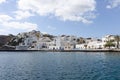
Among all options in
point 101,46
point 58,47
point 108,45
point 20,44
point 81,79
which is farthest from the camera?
point 20,44

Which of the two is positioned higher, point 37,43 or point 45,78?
point 37,43

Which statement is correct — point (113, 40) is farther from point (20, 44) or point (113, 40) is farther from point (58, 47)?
point (20, 44)

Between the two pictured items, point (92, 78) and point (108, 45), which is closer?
point (92, 78)

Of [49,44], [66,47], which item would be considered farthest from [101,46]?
[49,44]

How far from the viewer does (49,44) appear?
180625 millimetres

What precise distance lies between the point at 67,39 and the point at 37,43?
74.4 feet

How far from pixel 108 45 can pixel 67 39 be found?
51974mm

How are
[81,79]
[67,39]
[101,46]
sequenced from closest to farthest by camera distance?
[81,79], [101,46], [67,39]

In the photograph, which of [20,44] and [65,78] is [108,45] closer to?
[20,44]

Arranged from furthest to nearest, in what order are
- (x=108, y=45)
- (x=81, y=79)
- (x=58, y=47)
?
(x=58, y=47)
(x=108, y=45)
(x=81, y=79)

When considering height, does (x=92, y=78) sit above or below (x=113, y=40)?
below

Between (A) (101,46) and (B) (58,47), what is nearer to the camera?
(A) (101,46)

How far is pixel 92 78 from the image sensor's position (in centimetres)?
2989

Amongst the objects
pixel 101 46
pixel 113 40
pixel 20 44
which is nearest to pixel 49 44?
pixel 20 44
